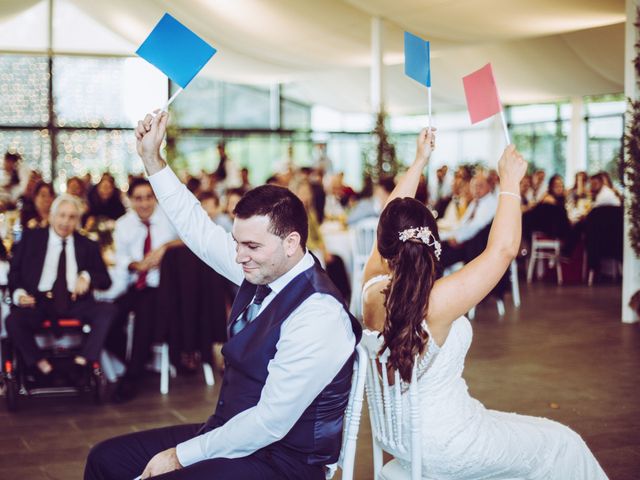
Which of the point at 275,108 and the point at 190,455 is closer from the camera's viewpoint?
the point at 190,455

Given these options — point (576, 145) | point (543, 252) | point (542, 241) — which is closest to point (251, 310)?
point (542, 241)

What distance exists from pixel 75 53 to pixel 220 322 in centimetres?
1202

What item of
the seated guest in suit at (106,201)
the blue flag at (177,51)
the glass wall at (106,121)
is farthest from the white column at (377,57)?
the blue flag at (177,51)

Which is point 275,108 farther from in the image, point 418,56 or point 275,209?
point 275,209

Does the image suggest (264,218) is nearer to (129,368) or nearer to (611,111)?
(129,368)

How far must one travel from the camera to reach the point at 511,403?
15.6ft

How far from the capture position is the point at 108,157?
1579cm

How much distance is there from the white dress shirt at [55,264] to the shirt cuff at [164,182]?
283 centimetres

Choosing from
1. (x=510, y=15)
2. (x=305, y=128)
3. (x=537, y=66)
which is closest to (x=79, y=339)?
(x=510, y=15)

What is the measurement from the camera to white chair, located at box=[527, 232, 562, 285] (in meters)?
10.8

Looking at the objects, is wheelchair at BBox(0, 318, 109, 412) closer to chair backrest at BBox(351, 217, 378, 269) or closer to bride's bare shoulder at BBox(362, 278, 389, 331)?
bride's bare shoulder at BBox(362, 278, 389, 331)

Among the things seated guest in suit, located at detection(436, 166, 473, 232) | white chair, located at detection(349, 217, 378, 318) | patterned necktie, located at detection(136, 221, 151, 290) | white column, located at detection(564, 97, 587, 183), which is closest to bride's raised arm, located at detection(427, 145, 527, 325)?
patterned necktie, located at detection(136, 221, 151, 290)

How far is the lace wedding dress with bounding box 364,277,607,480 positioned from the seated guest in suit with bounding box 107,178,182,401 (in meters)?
3.01

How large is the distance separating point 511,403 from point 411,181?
2.21m
